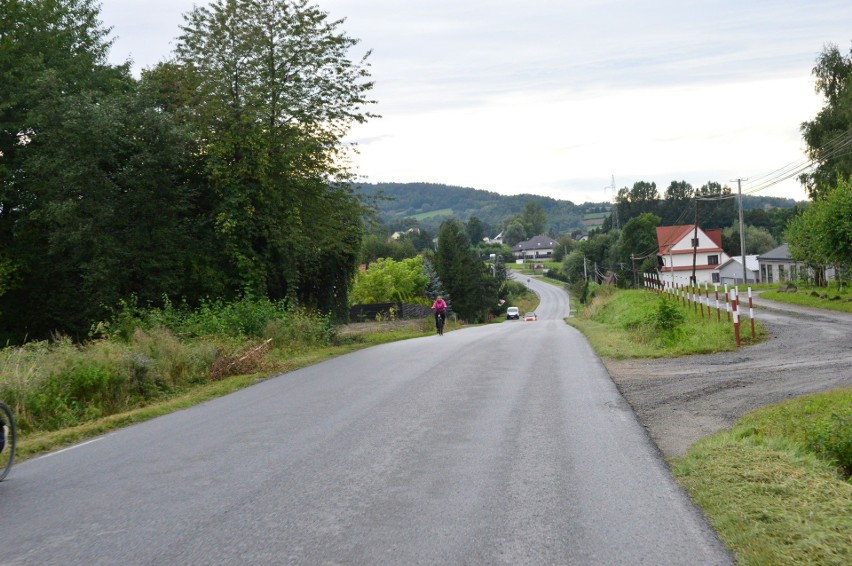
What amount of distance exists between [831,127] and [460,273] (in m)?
49.6

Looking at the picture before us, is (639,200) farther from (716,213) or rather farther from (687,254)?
(687,254)

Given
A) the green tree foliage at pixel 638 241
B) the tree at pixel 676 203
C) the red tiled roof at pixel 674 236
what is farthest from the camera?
the tree at pixel 676 203

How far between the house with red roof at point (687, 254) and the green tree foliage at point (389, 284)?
34243 mm

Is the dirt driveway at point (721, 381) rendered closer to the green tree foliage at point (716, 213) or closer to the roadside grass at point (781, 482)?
the roadside grass at point (781, 482)

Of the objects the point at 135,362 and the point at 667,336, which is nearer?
the point at 135,362

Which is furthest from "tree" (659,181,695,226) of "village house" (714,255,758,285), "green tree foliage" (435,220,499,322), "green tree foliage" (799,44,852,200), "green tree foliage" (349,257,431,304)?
"green tree foliage" (799,44,852,200)

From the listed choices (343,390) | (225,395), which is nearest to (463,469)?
(343,390)

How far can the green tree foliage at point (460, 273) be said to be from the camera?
95000mm

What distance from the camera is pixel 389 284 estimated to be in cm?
7850

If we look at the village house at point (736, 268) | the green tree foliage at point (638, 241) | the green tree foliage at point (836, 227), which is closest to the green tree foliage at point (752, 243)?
the green tree foliage at point (638, 241)

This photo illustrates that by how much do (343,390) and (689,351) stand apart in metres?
8.47

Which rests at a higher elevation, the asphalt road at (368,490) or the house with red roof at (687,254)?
the house with red roof at (687,254)

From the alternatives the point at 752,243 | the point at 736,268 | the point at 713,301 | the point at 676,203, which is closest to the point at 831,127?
the point at 713,301

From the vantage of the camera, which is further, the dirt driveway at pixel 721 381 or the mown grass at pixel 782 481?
the dirt driveway at pixel 721 381
